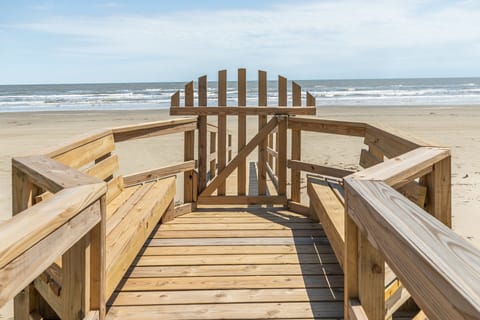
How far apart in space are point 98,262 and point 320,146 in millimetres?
9724

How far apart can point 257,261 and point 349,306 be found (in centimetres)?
135

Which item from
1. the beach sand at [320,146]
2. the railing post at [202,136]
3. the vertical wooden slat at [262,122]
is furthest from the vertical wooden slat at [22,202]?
the vertical wooden slat at [262,122]

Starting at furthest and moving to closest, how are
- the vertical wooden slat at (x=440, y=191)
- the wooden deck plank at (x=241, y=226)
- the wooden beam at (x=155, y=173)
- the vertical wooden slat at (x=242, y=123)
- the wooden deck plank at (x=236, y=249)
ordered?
the vertical wooden slat at (x=242, y=123) < the wooden beam at (x=155, y=173) < the wooden deck plank at (x=241, y=226) < the wooden deck plank at (x=236, y=249) < the vertical wooden slat at (x=440, y=191)

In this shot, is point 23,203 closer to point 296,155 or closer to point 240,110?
point 240,110

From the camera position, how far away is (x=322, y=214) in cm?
329

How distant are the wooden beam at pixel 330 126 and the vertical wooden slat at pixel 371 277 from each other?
1.99 metres

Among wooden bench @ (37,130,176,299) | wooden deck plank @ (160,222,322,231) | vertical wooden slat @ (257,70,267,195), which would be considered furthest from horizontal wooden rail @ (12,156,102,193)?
vertical wooden slat @ (257,70,267,195)

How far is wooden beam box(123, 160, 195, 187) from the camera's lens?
159 inches

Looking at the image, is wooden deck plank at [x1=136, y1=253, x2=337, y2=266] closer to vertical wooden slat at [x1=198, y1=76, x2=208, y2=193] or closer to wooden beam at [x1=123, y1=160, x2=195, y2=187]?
wooden beam at [x1=123, y1=160, x2=195, y2=187]

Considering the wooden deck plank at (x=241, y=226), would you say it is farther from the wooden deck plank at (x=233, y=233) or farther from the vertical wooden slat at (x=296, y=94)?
the vertical wooden slat at (x=296, y=94)

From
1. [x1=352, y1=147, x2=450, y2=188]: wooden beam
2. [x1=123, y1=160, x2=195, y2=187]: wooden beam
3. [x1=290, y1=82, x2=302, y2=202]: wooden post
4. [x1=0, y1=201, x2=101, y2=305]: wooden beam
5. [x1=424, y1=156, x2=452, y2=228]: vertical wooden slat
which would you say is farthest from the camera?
[x1=290, y1=82, x2=302, y2=202]: wooden post

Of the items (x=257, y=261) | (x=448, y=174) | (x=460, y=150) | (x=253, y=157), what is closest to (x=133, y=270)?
(x=257, y=261)

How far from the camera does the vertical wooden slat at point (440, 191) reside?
218 centimetres

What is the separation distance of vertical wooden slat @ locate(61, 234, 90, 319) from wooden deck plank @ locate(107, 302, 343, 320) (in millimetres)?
615
